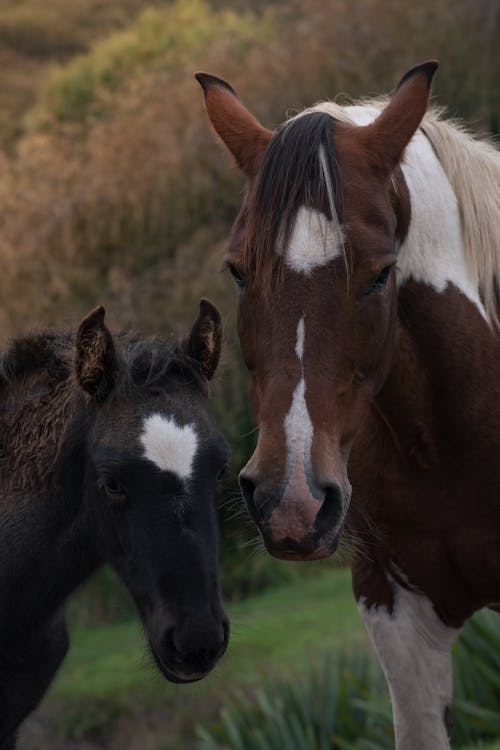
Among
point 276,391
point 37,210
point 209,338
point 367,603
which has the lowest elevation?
point 37,210

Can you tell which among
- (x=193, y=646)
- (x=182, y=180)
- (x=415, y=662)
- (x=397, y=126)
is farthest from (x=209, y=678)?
Result: (x=182, y=180)

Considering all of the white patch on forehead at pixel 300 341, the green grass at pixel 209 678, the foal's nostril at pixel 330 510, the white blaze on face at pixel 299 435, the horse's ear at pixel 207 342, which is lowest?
the green grass at pixel 209 678

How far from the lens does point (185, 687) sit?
8.82 meters

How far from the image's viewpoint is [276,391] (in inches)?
119

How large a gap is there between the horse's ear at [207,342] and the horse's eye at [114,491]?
1.76 feet

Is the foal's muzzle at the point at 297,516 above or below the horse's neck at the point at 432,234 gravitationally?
below

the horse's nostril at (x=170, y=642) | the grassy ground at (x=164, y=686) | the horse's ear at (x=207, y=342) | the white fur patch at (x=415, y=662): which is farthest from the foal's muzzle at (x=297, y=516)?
the grassy ground at (x=164, y=686)

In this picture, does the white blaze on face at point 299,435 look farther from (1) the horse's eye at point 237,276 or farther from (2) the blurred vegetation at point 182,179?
(2) the blurred vegetation at point 182,179

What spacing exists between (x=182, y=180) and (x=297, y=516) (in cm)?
984

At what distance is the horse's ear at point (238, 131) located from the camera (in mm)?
3447

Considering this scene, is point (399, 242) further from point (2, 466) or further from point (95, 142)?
point (95, 142)

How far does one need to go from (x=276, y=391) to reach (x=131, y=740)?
573 cm

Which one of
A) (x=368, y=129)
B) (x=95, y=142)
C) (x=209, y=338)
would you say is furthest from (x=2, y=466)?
(x=95, y=142)

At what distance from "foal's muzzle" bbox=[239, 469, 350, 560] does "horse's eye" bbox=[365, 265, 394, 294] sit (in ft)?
1.74
